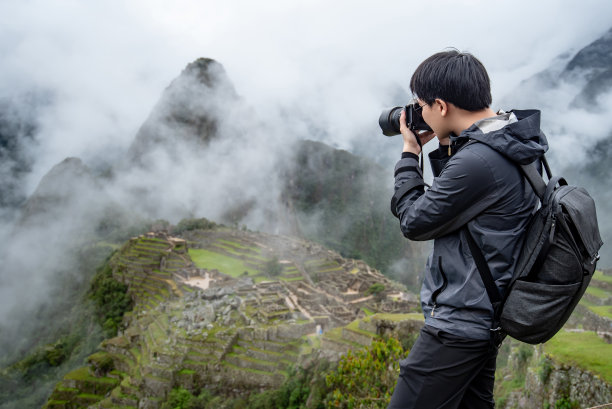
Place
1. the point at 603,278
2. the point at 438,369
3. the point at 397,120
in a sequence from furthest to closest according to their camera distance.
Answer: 1. the point at 603,278
2. the point at 397,120
3. the point at 438,369

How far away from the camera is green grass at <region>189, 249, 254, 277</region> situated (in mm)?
22248

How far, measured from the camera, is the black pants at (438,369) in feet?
3.95

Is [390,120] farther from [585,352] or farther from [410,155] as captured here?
[585,352]

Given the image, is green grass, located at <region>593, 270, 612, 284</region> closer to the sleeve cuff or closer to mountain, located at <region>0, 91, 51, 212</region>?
the sleeve cuff

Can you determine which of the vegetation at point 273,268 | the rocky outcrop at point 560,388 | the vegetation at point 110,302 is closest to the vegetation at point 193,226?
the vegetation at point 110,302

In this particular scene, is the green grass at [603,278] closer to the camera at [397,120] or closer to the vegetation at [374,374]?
the vegetation at [374,374]

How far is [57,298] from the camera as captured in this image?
3644 centimetres

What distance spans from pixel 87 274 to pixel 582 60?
40.7m

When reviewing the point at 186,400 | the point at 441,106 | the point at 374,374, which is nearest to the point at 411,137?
the point at 441,106

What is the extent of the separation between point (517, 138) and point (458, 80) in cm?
27

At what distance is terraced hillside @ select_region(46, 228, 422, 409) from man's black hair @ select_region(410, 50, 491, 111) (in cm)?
578

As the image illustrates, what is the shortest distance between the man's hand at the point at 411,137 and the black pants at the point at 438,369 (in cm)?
63

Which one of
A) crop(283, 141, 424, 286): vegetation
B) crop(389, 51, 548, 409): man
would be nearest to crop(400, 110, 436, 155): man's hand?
crop(389, 51, 548, 409): man

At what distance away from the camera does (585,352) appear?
3.71m
